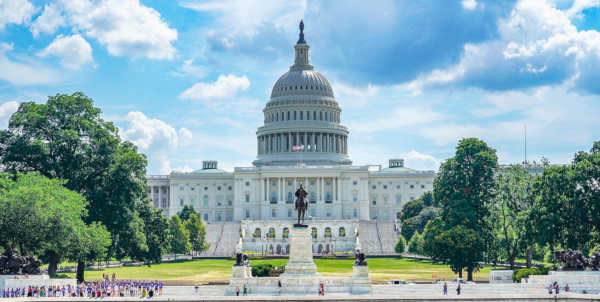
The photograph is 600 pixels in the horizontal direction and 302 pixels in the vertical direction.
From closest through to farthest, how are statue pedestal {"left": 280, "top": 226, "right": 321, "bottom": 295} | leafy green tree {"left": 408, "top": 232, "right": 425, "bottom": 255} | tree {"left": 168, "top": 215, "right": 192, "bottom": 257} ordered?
1. statue pedestal {"left": 280, "top": 226, "right": 321, "bottom": 295}
2. tree {"left": 168, "top": 215, "right": 192, "bottom": 257}
3. leafy green tree {"left": 408, "top": 232, "right": 425, "bottom": 255}

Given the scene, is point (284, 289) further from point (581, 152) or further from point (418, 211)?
point (418, 211)

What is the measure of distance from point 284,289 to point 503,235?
1145 inches

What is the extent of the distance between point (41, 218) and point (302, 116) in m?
120

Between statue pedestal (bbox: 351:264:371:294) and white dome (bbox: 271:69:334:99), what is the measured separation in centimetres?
12285

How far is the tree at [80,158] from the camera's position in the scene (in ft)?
204

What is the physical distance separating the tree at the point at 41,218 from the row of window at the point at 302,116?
11501 centimetres

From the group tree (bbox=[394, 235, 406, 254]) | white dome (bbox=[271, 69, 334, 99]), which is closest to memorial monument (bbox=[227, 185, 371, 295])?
tree (bbox=[394, 235, 406, 254])

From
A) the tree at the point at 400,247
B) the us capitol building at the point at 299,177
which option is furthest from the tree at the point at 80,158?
the us capitol building at the point at 299,177

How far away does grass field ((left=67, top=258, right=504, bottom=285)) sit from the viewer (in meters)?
70.9

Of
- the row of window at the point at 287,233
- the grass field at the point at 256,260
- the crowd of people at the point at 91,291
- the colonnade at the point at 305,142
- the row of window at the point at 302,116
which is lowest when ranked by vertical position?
the grass field at the point at 256,260

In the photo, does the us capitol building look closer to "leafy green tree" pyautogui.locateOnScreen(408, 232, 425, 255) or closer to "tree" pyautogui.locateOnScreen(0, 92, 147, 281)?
"leafy green tree" pyautogui.locateOnScreen(408, 232, 425, 255)

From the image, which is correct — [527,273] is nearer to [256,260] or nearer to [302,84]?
[256,260]

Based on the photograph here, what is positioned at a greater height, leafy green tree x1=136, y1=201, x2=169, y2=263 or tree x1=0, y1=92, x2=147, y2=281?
tree x1=0, y1=92, x2=147, y2=281

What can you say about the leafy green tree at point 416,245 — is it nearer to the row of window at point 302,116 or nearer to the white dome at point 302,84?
the row of window at point 302,116
